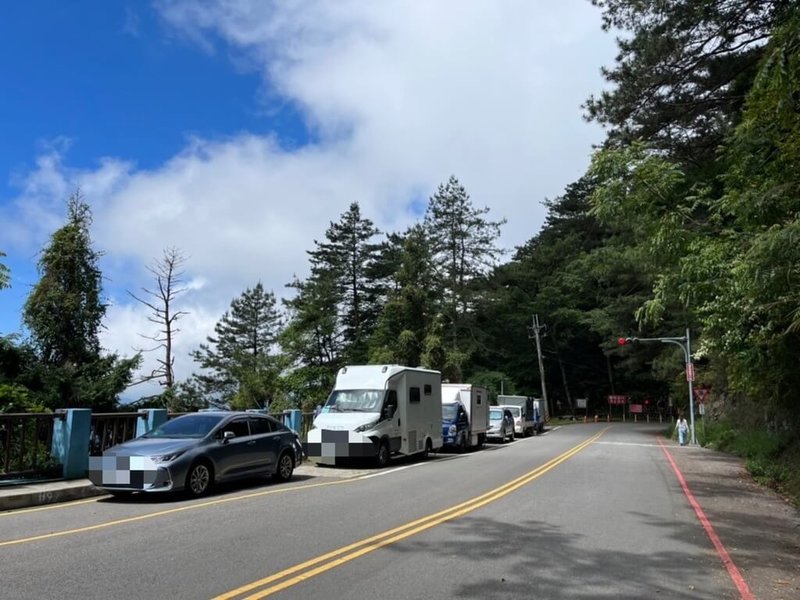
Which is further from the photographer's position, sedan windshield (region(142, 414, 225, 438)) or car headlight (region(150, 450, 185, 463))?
sedan windshield (region(142, 414, 225, 438))

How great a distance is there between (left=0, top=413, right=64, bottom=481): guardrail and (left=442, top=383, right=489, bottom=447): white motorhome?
52.1 feet

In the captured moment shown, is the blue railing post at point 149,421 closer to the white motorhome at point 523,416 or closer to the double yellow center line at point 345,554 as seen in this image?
the double yellow center line at point 345,554

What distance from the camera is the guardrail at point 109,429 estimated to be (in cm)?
1343

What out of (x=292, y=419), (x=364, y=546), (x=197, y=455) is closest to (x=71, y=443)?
(x=197, y=455)

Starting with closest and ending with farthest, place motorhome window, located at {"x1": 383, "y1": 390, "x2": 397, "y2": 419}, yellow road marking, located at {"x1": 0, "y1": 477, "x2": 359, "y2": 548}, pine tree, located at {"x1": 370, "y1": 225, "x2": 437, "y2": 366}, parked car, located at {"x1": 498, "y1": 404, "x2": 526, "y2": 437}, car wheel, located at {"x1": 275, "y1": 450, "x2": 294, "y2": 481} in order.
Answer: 1. yellow road marking, located at {"x1": 0, "y1": 477, "x2": 359, "y2": 548}
2. car wheel, located at {"x1": 275, "y1": 450, "x2": 294, "y2": 481}
3. motorhome window, located at {"x1": 383, "y1": 390, "x2": 397, "y2": 419}
4. parked car, located at {"x1": 498, "y1": 404, "x2": 526, "y2": 437}
5. pine tree, located at {"x1": 370, "y1": 225, "x2": 437, "y2": 366}

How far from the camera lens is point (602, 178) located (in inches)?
531

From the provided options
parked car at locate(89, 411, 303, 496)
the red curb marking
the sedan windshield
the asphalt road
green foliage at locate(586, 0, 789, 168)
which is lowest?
the red curb marking

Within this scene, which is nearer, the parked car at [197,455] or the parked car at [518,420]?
the parked car at [197,455]

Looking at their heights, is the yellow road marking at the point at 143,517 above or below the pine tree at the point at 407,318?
below

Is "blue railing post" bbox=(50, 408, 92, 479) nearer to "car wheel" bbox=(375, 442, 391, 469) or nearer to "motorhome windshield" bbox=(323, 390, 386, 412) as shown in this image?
"motorhome windshield" bbox=(323, 390, 386, 412)

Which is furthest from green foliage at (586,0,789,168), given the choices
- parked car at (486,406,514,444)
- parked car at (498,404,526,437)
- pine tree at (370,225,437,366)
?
pine tree at (370,225,437,366)

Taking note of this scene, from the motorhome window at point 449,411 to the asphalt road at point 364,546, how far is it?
40.7 feet

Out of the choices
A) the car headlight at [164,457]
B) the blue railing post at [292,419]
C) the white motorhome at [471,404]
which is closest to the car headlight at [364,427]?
the blue railing post at [292,419]

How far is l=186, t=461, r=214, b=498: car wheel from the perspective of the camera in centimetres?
1120
